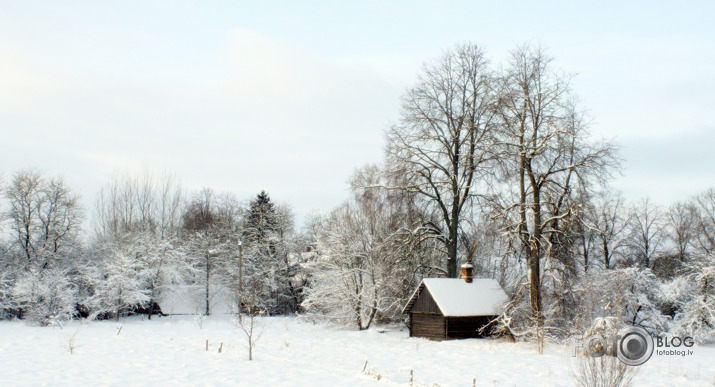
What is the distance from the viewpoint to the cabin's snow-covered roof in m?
25.3

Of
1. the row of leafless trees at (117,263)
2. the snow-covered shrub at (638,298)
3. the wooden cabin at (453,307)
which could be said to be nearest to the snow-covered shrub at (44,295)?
the row of leafless trees at (117,263)

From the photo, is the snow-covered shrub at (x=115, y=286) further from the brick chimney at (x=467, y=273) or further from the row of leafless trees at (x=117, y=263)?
the brick chimney at (x=467, y=273)

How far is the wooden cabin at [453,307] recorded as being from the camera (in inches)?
995

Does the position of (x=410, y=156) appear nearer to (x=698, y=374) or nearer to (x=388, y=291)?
(x=388, y=291)

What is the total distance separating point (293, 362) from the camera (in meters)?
17.1

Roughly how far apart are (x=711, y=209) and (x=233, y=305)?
41.3 metres

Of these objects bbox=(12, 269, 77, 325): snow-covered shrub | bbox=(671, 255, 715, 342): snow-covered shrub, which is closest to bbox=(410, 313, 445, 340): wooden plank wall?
bbox=(671, 255, 715, 342): snow-covered shrub

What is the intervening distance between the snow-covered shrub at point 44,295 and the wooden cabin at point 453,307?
22.9m

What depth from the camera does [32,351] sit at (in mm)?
18750

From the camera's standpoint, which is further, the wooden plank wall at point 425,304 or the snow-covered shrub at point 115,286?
the snow-covered shrub at point 115,286

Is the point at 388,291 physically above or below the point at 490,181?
below

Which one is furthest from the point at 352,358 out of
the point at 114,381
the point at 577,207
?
the point at 577,207

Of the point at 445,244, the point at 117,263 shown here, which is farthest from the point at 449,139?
Answer: the point at 117,263

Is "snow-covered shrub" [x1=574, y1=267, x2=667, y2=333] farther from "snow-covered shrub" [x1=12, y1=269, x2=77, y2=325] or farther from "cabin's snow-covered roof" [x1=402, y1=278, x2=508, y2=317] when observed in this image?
"snow-covered shrub" [x1=12, y1=269, x2=77, y2=325]
